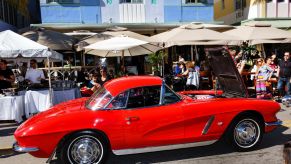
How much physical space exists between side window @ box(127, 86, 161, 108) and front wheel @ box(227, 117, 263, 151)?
55.0 inches

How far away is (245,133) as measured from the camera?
18.1 ft

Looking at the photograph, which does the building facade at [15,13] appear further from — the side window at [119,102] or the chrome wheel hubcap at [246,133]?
the chrome wheel hubcap at [246,133]

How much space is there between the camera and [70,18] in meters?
18.7

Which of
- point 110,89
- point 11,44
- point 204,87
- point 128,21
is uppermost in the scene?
point 128,21

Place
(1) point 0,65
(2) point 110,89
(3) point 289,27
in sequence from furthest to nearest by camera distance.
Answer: (3) point 289,27 < (1) point 0,65 < (2) point 110,89

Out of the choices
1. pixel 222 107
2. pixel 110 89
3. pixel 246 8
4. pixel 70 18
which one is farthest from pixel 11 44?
pixel 246 8

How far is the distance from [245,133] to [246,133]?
0.02 metres

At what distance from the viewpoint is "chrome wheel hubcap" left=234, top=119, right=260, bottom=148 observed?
5.50 metres

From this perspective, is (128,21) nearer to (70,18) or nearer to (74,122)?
(70,18)

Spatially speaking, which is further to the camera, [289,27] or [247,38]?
[289,27]

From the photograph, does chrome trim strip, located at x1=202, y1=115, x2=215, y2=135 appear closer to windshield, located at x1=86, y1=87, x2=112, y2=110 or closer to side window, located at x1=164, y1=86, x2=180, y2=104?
side window, located at x1=164, y1=86, x2=180, y2=104

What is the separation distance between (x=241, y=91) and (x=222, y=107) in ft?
3.79

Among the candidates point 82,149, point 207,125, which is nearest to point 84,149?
point 82,149

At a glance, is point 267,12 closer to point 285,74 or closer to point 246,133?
point 285,74
